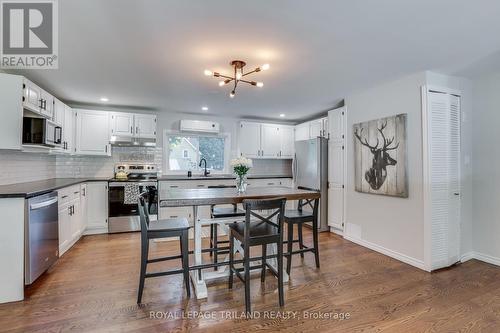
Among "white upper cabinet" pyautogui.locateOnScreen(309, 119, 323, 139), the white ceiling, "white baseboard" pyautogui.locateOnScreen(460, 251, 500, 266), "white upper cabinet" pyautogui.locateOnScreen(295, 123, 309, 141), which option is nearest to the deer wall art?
the white ceiling

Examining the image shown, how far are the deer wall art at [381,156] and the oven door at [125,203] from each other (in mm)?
3398

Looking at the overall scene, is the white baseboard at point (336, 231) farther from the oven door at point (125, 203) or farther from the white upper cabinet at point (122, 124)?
the white upper cabinet at point (122, 124)

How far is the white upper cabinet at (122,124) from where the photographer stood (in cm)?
446

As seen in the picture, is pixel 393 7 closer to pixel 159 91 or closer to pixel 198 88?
pixel 198 88

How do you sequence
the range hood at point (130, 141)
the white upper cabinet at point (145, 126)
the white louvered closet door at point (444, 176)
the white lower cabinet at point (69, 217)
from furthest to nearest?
the white upper cabinet at point (145, 126)
the range hood at point (130, 141)
the white lower cabinet at point (69, 217)
the white louvered closet door at point (444, 176)

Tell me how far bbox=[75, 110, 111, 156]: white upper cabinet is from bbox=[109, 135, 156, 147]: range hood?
0.13 metres

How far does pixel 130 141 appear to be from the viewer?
4.55 metres

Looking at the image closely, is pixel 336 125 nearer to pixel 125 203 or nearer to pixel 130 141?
pixel 130 141

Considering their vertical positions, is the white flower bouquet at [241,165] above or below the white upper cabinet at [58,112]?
below

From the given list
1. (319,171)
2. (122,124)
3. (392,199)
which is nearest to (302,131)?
(319,171)

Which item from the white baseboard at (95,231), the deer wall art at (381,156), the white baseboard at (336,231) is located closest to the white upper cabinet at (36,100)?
the white baseboard at (95,231)

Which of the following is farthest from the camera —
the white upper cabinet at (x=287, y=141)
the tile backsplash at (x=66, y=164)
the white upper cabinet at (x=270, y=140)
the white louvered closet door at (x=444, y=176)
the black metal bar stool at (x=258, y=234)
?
the white upper cabinet at (x=287, y=141)

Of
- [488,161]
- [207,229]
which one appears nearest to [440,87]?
[488,161]

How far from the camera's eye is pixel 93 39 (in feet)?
7.23
